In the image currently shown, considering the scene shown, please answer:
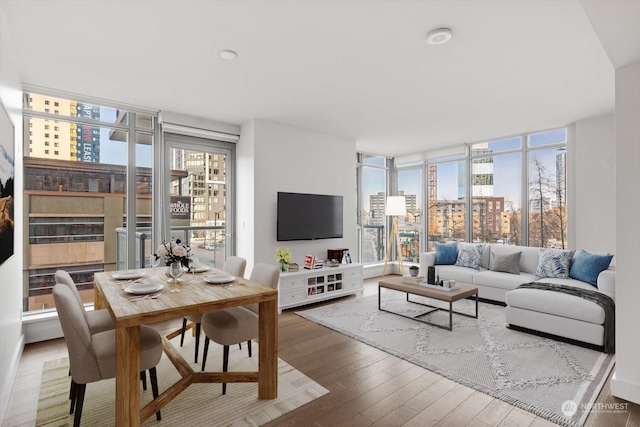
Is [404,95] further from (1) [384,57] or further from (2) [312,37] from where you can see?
(2) [312,37]

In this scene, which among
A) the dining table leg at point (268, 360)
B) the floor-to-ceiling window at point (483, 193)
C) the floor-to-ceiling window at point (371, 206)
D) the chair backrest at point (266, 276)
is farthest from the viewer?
the floor-to-ceiling window at point (371, 206)

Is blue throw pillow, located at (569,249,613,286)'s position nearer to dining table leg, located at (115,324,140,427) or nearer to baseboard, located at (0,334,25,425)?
dining table leg, located at (115,324,140,427)

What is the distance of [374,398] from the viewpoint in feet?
7.63

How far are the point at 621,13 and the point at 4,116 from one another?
391cm

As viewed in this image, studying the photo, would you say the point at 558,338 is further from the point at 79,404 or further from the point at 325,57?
the point at 79,404

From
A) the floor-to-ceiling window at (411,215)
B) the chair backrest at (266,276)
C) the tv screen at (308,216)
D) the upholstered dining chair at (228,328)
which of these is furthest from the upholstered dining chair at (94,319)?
the floor-to-ceiling window at (411,215)

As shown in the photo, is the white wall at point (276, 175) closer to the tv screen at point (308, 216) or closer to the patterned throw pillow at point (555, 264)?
the tv screen at point (308, 216)

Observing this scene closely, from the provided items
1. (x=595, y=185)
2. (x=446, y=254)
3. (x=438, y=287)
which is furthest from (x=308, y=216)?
(x=595, y=185)

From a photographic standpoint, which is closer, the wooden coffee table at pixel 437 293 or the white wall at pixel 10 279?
the white wall at pixel 10 279

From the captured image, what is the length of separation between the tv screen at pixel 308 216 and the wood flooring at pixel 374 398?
1.95 meters

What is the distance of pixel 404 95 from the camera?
363 cm

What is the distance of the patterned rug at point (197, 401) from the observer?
2.09 meters

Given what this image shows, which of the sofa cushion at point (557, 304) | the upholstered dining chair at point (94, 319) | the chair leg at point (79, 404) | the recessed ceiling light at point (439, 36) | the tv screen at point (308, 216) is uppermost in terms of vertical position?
the recessed ceiling light at point (439, 36)

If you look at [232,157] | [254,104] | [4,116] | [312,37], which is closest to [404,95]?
[312,37]
